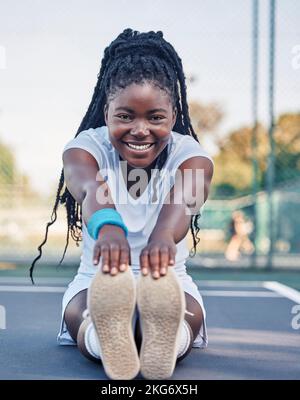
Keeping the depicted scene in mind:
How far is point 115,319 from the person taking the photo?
1.88m

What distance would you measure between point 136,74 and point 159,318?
2.66ft

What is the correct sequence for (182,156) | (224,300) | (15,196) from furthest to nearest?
1. (15,196)
2. (224,300)
3. (182,156)

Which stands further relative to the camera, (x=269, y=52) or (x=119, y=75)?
(x=269, y=52)

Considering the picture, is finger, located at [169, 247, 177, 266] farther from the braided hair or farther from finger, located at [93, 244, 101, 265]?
the braided hair

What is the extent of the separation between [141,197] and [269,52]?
470 cm

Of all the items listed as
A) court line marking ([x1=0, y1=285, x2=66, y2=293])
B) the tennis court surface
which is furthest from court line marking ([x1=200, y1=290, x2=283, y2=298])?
court line marking ([x1=0, y1=285, x2=66, y2=293])

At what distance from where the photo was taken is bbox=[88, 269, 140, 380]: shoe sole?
1.84m

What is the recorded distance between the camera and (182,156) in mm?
2443

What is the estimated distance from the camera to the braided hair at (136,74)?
230 centimetres

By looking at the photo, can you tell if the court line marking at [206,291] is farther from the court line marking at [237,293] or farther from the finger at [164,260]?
the finger at [164,260]

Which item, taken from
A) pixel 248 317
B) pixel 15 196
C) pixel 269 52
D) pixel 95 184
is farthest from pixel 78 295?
pixel 15 196

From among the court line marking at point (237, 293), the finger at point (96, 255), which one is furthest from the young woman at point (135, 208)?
the court line marking at point (237, 293)

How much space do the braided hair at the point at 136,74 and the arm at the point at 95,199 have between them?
0.76ft

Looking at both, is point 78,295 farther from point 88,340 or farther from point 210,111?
point 210,111
